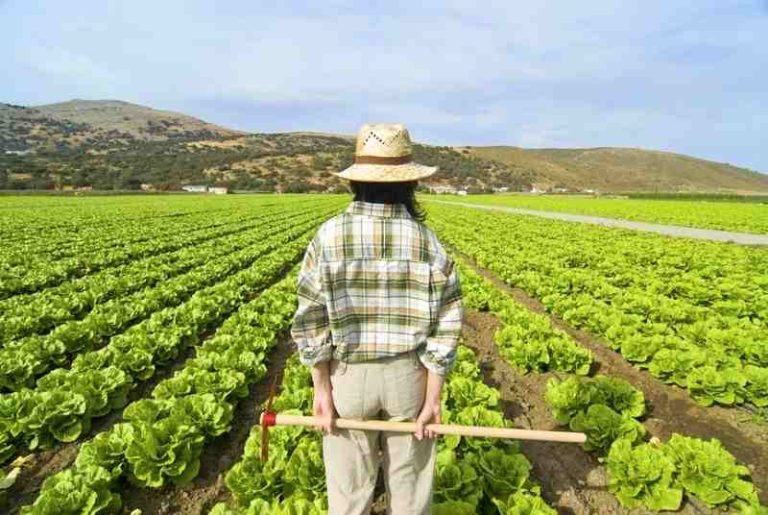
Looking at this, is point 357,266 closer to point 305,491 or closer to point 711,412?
point 305,491

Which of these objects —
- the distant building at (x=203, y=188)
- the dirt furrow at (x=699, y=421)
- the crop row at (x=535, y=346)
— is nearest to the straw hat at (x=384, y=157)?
the dirt furrow at (x=699, y=421)

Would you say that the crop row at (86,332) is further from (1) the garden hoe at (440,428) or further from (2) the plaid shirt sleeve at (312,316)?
(2) the plaid shirt sleeve at (312,316)

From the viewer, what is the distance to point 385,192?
225 cm

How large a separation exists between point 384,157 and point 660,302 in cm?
956

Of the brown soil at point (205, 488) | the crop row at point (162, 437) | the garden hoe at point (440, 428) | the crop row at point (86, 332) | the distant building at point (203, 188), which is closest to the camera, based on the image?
the garden hoe at point (440, 428)

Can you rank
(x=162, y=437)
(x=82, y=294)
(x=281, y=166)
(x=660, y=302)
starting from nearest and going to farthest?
(x=162, y=437)
(x=660, y=302)
(x=82, y=294)
(x=281, y=166)

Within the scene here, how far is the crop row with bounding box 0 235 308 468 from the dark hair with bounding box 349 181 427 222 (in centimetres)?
461

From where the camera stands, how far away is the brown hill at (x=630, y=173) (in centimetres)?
16312

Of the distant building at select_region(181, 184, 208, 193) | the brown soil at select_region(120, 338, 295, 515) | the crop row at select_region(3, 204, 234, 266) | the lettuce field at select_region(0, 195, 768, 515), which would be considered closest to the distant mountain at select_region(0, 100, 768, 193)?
the distant building at select_region(181, 184, 208, 193)

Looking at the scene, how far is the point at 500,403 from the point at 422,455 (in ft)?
12.4

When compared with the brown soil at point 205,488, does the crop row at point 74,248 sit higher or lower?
lower

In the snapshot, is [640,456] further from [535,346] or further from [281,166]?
[281,166]

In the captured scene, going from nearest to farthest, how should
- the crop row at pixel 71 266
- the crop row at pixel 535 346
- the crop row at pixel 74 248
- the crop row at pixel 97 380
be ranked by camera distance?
the crop row at pixel 97 380, the crop row at pixel 535 346, the crop row at pixel 71 266, the crop row at pixel 74 248

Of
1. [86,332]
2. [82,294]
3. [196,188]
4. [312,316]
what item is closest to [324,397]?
[312,316]
